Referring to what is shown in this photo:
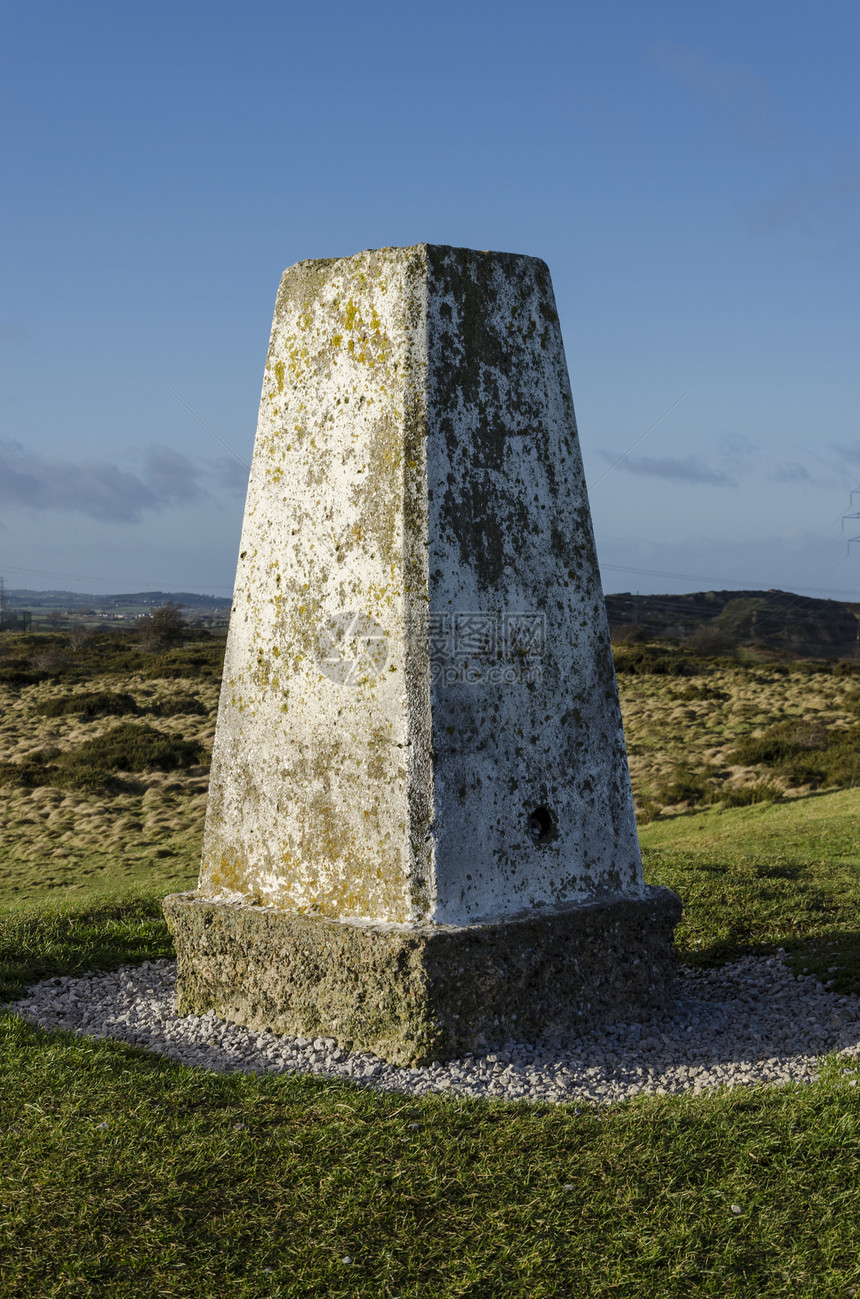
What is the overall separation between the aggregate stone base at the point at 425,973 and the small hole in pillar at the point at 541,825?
0.35m

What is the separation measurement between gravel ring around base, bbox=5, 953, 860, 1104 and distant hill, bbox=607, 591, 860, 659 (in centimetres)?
4061

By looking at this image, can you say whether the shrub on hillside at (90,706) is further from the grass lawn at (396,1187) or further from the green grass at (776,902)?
the grass lawn at (396,1187)

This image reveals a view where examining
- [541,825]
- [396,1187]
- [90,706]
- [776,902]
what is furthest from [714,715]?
[396,1187]

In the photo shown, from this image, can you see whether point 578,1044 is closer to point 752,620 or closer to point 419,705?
point 419,705

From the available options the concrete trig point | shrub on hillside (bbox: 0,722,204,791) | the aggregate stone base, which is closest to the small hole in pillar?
the concrete trig point

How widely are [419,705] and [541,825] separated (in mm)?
927

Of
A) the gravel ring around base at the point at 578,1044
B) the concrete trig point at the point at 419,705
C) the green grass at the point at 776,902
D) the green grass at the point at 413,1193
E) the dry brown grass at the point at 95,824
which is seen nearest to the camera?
the green grass at the point at 413,1193

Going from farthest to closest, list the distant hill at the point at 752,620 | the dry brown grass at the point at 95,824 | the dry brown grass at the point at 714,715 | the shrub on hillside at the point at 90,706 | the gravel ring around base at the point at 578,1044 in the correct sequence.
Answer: the distant hill at the point at 752,620 → the shrub on hillside at the point at 90,706 → the dry brown grass at the point at 714,715 → the dry brown grass at the point at 95,824 → the gravel ring around base at the point at 578,1044

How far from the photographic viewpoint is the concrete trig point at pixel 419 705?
467cm

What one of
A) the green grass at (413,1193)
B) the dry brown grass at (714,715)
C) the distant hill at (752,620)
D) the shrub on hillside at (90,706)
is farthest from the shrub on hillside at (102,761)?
the distant hill at (752,620)

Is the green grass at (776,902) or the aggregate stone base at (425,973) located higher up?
the aggregate stone base at (425,973)

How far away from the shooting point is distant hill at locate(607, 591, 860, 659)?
48.8 meters

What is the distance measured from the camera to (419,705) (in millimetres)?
4684

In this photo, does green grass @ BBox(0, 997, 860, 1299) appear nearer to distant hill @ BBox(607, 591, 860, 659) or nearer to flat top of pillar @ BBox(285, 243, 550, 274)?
flat top of pillar @ BBox(285, 243, 550, 274)
